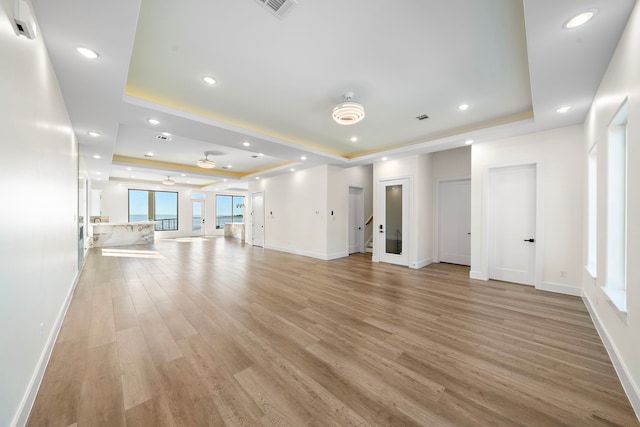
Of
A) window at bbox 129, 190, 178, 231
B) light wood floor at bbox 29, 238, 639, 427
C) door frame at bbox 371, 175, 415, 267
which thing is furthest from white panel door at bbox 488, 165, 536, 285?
window at bbox 129, 190, 178, 231

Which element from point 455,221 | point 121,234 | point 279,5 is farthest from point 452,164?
point 121,234

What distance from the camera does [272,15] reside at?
201cm

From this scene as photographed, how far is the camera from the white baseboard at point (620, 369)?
1660 mm

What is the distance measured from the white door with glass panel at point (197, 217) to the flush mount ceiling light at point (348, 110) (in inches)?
490

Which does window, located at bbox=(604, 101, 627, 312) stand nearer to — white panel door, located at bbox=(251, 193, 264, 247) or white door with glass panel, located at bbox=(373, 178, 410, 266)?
white door with glass panel, located at bbox=(373, 178, 410, 266)

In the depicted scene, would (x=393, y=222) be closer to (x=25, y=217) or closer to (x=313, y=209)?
(x=313, y=209)

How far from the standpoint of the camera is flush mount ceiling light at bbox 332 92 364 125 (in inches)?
128

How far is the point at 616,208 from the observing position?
7.84ft

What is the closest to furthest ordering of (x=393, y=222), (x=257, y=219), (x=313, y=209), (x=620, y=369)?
(x=620, y=369), (x=393, y=222), (x=313, y=209), (x=257, y=219)

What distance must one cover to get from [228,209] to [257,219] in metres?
6.25

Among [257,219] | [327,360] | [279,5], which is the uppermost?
[279,5]

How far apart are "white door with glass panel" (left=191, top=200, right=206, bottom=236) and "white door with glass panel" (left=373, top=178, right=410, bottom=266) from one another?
35.7 feet

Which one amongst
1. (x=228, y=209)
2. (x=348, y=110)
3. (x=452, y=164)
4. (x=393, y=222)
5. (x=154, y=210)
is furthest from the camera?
(x=228, y=209)

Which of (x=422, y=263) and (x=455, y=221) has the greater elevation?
(x=455, y=221)
